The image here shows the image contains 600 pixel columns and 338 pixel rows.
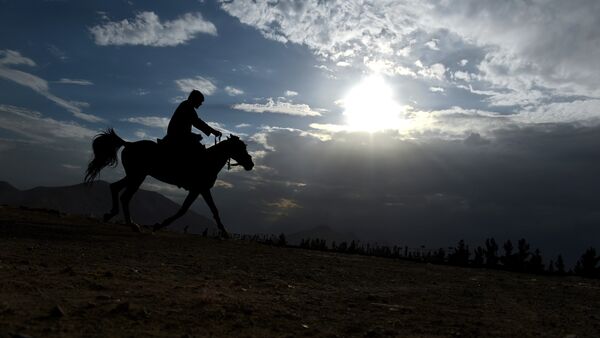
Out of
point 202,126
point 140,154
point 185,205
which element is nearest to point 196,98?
point 202,126

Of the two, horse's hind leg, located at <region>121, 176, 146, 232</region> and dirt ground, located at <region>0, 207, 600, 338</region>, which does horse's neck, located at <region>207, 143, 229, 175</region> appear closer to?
horse's hind leg, located at <region>121, 176, 146, 232</region>

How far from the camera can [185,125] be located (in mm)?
13734

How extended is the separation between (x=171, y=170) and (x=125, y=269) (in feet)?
24.2

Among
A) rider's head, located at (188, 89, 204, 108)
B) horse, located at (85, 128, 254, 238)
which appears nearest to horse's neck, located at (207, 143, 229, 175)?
horse, located at (85, 128, 254, 238)

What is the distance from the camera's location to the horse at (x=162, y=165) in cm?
1346

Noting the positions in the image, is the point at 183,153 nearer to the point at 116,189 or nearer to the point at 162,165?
the point at 162,165

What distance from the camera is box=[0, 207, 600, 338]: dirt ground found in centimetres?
396

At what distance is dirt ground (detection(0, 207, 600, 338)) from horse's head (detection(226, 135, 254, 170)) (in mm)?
5697

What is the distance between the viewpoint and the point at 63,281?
5223 mm

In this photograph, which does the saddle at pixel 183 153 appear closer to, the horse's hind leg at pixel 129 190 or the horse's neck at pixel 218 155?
the horse's neck at pixel 218 155

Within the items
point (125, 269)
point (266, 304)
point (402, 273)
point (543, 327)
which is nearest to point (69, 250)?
point (125, 269)

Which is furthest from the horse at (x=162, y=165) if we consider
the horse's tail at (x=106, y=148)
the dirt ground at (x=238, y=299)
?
the dirt ground at (x=238, y=299)

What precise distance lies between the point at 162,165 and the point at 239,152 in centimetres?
246

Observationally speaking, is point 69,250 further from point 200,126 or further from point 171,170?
point 200,126
